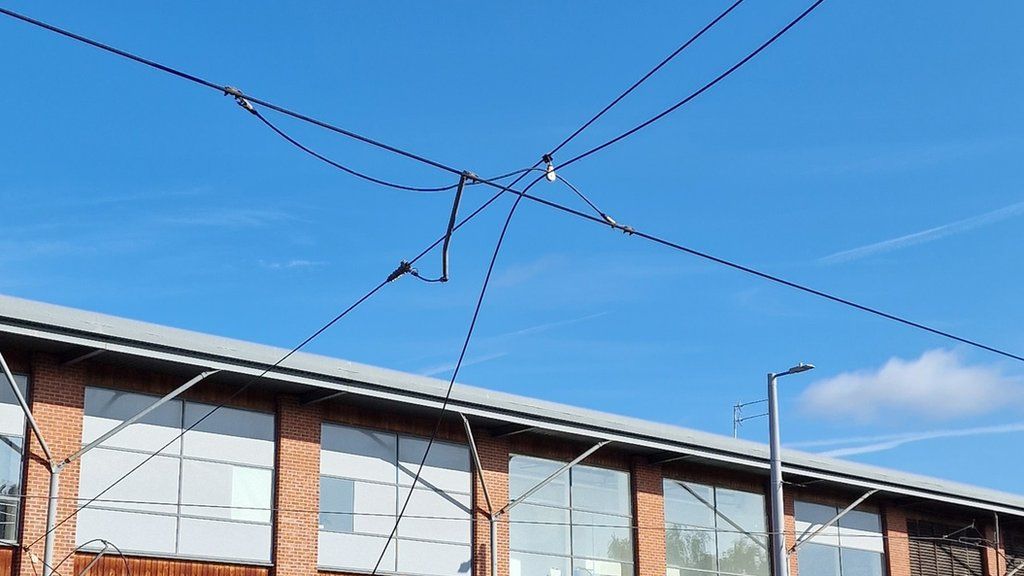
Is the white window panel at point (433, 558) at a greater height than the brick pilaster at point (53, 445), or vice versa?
the brick pilaster at point (53, 445)

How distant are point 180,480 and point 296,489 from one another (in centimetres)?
223

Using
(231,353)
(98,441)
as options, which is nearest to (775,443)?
(231,353)

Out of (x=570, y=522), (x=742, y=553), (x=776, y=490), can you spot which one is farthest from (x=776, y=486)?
(x=742, y=553)

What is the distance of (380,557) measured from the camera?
23922mm

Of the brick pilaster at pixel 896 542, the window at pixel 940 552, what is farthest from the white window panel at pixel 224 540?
the window at pixel 940 552

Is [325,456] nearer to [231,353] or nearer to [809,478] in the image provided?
[231,353]

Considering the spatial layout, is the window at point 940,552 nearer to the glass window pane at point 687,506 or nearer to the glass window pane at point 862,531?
the glass window pane at point 862,531

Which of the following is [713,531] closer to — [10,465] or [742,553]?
[742,553]

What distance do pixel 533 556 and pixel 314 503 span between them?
17.1 feet

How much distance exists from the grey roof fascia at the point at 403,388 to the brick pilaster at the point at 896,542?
1.11 metres

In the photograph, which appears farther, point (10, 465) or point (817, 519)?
point (817, 519)

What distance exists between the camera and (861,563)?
111 feet

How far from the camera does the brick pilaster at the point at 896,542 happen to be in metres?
34.6

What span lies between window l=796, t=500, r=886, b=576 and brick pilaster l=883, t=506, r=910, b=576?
18cm
